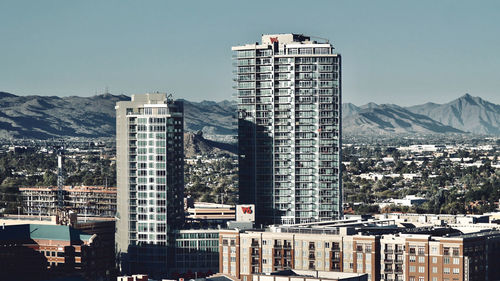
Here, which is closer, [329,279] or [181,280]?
[329,279]

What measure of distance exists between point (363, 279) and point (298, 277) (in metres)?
11.1

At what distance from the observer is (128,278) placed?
636 ft

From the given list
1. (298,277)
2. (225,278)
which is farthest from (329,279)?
(225,278)

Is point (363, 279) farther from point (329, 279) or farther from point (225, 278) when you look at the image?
point (225, 278)

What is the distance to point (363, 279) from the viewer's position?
188m

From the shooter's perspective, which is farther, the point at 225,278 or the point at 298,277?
the point at 225,278

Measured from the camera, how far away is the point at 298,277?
182500 mm

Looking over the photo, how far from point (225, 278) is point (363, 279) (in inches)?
860

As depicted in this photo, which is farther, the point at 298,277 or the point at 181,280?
the point at 181,280

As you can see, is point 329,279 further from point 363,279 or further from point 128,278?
point 128,278

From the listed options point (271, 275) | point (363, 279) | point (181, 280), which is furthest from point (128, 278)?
point (363, 279)

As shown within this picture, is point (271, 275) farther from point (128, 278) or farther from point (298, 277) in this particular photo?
point (128, 278)

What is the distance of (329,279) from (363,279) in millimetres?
9471

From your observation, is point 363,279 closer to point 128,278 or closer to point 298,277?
point 298,277
